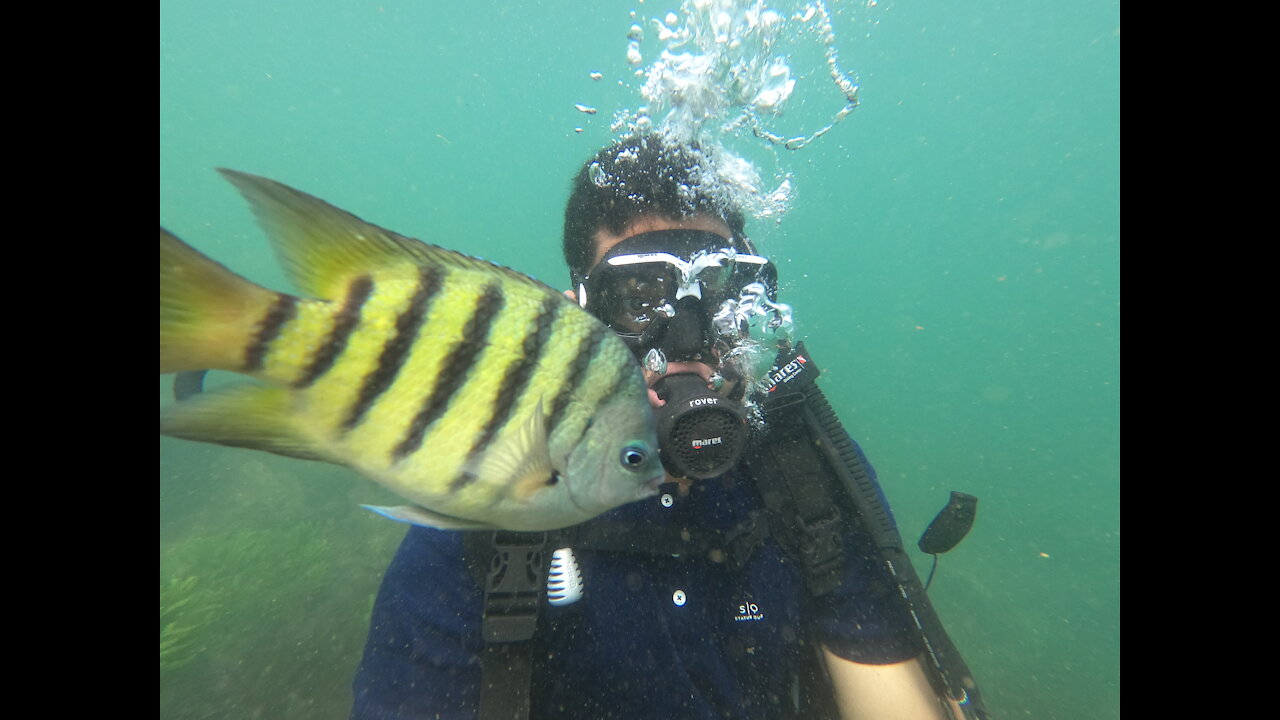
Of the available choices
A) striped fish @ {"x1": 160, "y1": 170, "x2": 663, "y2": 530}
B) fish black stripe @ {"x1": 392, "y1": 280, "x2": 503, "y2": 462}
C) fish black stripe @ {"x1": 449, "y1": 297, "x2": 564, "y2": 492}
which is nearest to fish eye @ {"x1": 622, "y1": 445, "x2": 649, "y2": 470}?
striped fish @ {"x1": 160, "y1": 170, "x2": 663, "y2": 530}

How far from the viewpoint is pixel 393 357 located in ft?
2.93

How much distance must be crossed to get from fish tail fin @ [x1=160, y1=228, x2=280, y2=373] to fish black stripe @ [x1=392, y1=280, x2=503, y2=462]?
0.97 ft

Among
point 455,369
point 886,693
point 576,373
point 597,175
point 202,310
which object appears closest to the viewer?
point 202,310

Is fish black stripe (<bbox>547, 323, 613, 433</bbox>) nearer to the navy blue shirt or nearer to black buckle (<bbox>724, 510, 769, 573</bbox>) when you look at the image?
the navy blue shirt

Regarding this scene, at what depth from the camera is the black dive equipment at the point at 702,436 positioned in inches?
73.5

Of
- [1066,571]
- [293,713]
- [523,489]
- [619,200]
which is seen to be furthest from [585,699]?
[1066,571]

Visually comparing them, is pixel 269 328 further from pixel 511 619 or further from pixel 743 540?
pixel 743 540

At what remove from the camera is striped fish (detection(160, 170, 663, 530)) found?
0.83 metres

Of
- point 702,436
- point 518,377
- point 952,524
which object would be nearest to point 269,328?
point 518,377

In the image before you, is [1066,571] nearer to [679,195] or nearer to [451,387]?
[679,195]

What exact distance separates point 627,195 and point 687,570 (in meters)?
1.95

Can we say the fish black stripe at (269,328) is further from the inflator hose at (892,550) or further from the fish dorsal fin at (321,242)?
the inflator hose at (892,550)

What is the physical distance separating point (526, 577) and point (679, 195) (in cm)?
208

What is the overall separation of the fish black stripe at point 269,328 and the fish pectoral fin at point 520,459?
15.7 inches
